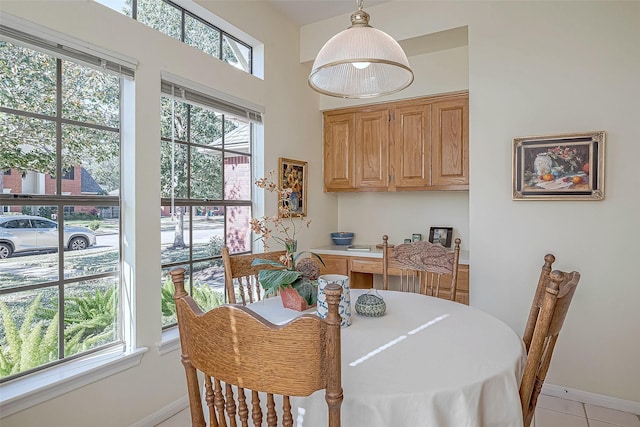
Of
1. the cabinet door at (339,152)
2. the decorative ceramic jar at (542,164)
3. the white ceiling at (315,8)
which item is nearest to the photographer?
the decorative ceramic jar at (542,164)

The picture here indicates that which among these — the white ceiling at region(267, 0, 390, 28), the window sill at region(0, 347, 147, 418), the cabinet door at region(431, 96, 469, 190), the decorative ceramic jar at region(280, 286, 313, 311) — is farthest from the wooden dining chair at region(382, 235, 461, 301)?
the white ceiling at region(267, 0, 390, 28)

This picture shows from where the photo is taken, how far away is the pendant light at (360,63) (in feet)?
4.74

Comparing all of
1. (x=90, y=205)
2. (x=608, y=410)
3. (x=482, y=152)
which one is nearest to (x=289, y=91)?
(x=482, y=152)

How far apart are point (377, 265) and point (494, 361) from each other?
7.05 ft

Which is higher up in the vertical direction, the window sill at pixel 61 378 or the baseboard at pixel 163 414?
the window sill at pixel 61 378

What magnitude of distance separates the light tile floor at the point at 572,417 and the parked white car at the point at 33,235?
118 centimetres

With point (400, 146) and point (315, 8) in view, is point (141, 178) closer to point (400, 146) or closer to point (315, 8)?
point (315, 8)

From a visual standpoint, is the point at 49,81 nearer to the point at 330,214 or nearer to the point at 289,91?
the point at 289,91

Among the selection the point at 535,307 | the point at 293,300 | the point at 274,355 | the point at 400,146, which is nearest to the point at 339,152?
the point at 400,146

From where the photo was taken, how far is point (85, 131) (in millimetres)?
1927

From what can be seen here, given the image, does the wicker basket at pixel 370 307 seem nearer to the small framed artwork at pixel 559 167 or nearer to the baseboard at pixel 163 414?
the baseboard at pixel 163 414

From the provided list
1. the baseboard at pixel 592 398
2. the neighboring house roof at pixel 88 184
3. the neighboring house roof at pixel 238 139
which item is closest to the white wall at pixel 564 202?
the baseboard at pixel 592 398

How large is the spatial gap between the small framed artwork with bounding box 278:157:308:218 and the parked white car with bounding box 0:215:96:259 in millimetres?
1587

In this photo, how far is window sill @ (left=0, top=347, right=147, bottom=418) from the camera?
1559 mm
